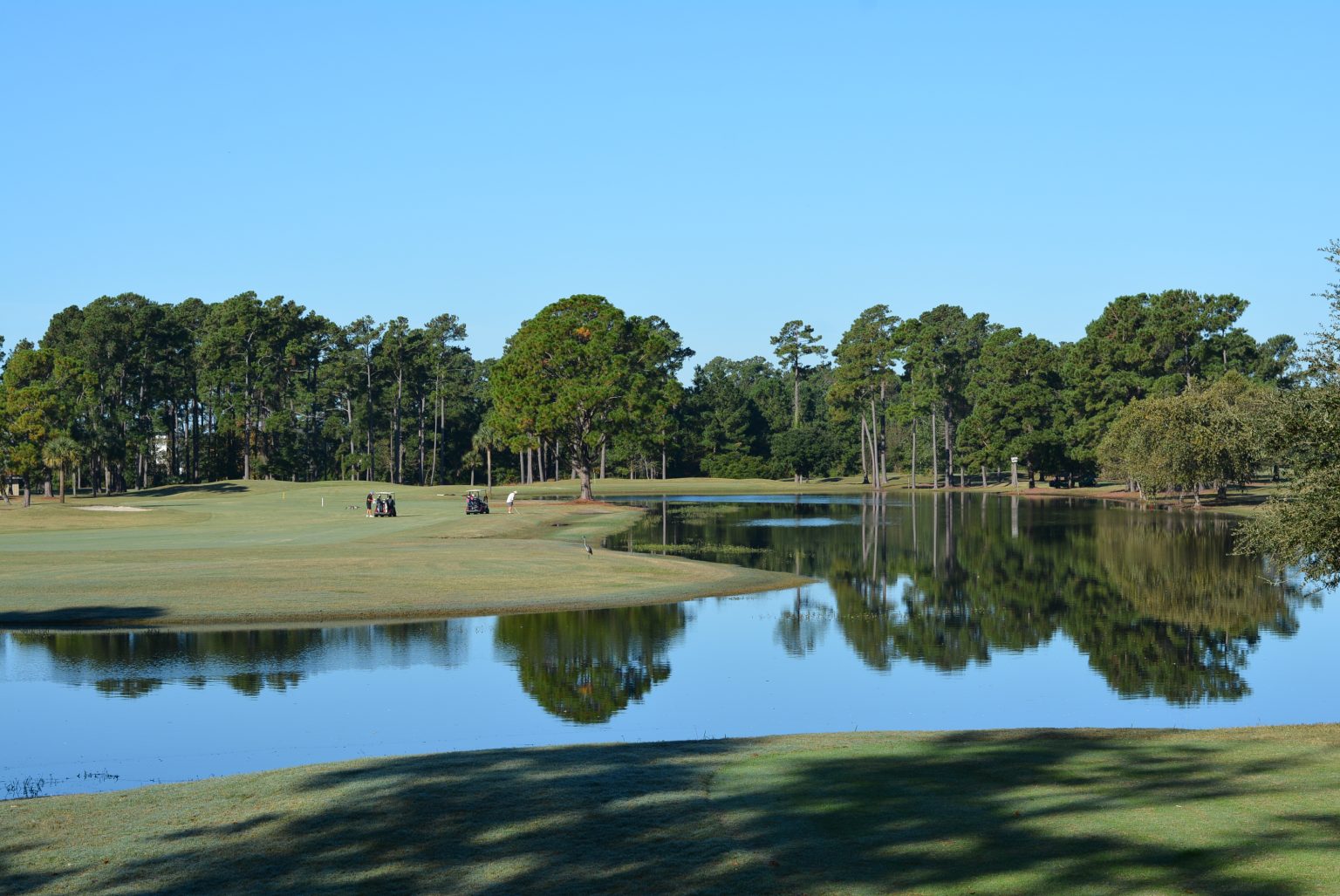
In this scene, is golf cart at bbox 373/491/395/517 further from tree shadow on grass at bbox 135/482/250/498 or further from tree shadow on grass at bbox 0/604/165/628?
tree shadow on grass at bbox 0/604/165/628

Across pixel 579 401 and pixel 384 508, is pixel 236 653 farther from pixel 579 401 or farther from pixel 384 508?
pixel 579 401

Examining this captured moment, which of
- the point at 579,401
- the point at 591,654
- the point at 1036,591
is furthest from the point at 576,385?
the point at 591,654

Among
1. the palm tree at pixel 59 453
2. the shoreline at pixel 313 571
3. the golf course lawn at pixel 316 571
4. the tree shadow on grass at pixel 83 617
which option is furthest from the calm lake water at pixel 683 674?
the palm tree at pixel 59 453

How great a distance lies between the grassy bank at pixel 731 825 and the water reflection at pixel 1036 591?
13.1 meters

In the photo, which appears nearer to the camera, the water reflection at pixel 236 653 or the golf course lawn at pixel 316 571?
the water reflection at pixel 236 653

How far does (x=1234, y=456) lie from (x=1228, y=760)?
85559mm

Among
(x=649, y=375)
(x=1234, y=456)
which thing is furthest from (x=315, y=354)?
(x=1234, y=456)

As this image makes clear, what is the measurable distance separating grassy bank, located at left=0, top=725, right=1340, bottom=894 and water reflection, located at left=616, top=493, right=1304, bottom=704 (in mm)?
13092

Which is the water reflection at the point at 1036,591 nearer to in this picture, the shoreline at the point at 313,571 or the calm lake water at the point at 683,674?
the calm lake water at the point at 683,674

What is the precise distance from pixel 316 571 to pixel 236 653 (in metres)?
16.0

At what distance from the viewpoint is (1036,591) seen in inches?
1934

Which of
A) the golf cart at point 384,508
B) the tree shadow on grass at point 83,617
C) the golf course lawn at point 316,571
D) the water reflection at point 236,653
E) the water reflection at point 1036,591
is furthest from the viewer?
the golf cart at point 384,508

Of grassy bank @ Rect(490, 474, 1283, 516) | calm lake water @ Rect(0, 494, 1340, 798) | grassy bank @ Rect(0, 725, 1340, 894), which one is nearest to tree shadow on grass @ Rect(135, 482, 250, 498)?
grassy bank @ Rect(490, 474, 1283, 516)

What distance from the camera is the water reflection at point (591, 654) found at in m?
27.4
